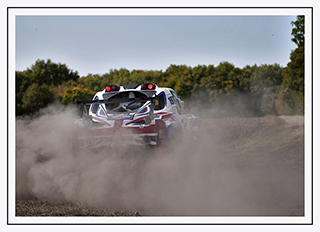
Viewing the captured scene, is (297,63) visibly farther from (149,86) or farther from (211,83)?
(149,86)

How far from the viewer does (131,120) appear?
695cm

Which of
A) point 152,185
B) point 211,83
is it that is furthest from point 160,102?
point 211,83

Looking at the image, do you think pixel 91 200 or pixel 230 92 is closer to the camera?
pixel 91 200

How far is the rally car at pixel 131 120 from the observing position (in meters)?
6.74

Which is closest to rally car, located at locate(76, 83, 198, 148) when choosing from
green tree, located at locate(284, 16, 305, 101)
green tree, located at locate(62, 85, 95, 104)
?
green tree, located at locate(62, 85, 95, 104)

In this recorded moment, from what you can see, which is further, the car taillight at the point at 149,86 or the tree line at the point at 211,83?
the tree line at the point at 211,83

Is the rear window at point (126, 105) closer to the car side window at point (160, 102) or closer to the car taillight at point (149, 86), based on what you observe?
the car taillight at point (149, 86)

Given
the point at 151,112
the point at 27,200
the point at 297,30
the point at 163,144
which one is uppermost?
the point at 297,30

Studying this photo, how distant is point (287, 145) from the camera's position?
14.8m

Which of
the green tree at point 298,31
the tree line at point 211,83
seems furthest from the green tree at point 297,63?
the tree line at point 211,83

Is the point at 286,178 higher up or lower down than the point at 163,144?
lower down

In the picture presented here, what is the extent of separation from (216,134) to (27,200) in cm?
1390
